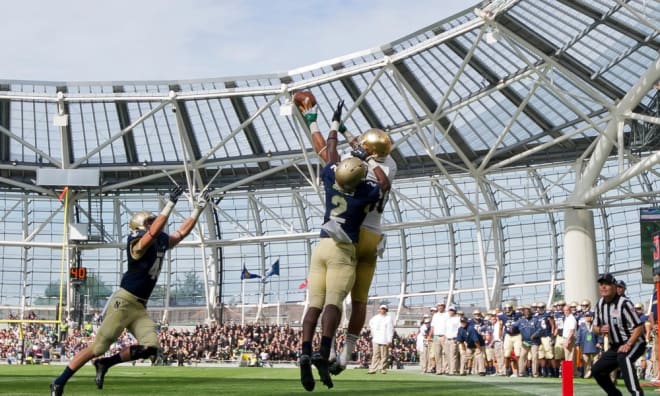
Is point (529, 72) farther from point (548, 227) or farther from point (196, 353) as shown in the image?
point (196, 353)

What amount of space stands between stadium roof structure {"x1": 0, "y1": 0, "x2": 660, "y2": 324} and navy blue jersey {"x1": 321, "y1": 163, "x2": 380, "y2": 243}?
20.2m

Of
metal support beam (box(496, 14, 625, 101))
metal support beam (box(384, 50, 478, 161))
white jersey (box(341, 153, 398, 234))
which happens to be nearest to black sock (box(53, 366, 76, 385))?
white jersey (box(341, 153, 398, 234))

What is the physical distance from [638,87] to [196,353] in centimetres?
2329

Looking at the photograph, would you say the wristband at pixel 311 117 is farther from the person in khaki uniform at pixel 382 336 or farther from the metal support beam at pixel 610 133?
the metal support beam at pixel 610 133

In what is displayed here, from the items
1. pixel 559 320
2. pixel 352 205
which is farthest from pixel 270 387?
pixel 559 320

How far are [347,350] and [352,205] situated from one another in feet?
4.92

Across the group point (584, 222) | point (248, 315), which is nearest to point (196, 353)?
point (248, 315)

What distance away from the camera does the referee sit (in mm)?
11000

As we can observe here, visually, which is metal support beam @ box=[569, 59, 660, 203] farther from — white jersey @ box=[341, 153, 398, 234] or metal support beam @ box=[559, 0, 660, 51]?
white jersey @ box=[341, 153, 398, 234]

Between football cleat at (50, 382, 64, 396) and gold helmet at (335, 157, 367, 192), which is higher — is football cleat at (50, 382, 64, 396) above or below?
below

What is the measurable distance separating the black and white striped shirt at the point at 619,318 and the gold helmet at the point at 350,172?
425cm

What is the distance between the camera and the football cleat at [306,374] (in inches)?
335

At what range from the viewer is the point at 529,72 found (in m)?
36.1

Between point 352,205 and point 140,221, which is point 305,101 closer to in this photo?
point 352,205
